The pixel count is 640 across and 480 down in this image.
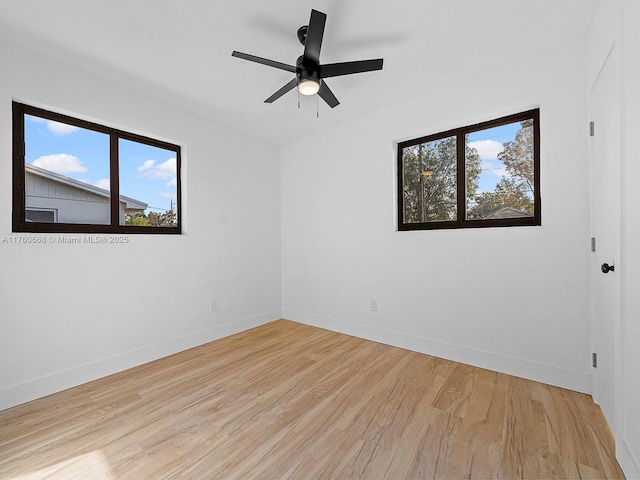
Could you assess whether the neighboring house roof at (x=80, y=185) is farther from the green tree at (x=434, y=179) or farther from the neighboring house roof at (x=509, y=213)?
the neighboring house roof at (x=509, y=213)

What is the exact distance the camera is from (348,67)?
6.35ft

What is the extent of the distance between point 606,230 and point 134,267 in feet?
11.8

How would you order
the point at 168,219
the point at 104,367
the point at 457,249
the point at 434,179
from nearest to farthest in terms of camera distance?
the point at 104,367 → the point at 457,249 → the point at 434,179 → the point at 168,219

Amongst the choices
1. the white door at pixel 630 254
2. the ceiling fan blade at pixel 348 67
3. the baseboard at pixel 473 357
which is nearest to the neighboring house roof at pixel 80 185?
the ceiling fan blade at pixel 348 67

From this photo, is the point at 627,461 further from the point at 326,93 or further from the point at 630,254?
the point at 326,93

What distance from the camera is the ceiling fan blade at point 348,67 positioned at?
189cm

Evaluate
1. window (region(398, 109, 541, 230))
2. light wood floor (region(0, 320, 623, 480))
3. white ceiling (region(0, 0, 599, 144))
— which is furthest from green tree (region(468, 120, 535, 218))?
light wood floor (region(0, 320, 623, 480))

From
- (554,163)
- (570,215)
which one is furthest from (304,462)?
(554,163)

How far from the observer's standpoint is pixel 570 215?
6.97 ft

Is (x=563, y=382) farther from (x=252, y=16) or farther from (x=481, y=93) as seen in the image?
(x=252, y=16)

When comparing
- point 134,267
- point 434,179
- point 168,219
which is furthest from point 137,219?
point 434,179

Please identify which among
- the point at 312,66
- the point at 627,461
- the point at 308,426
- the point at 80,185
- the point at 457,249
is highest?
the point at 312,66

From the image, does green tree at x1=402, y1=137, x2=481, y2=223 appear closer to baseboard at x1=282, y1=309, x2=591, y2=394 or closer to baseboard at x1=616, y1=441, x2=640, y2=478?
baseboard at x1=282, y1=309, x2=591, y2=394

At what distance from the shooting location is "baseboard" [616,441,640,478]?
4.08 ft
